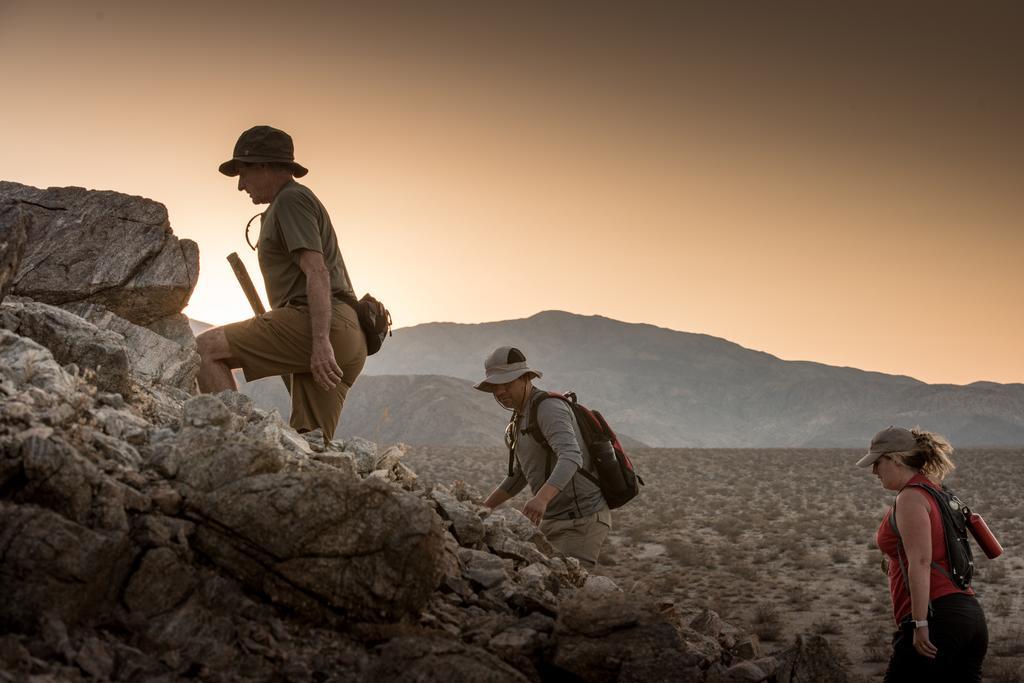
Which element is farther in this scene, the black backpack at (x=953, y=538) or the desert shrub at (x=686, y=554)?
the desert shrub at (x=686, y=554)

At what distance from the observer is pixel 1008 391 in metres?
189

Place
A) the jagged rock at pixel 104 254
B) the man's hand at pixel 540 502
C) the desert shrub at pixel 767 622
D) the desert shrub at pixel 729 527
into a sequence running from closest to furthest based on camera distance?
the man's hand at pixel 540 502 → the jagged rock at pixel 104 254 → the desert shrub at pixel 767 622 → the desert shrub at pixel 729 527

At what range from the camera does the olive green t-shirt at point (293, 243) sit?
5004mm

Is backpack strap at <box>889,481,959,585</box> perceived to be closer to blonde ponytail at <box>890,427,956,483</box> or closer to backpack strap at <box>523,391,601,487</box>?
blonde ponytail at <box>890,427,956,483</box>

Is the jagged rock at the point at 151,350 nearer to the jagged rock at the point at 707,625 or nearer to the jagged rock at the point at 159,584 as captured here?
the jagged rock at the point at 159,584

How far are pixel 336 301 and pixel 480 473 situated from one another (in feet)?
119

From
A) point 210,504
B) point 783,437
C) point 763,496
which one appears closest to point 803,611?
point 210,504

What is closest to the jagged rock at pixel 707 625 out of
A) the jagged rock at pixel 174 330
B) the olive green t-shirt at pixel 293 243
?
the olive green t-shirt at pixel 293 243

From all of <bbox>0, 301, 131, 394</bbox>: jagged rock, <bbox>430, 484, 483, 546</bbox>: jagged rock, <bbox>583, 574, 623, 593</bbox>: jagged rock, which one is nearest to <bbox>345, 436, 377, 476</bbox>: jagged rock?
<bbox>430, 484, 483, 546</bbox>: jagged rock

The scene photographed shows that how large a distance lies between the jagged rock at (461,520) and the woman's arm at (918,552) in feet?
7.82

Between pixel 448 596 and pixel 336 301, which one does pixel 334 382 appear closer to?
pixel 336 301

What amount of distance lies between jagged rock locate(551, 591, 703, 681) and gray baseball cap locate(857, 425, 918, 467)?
4.82 ft

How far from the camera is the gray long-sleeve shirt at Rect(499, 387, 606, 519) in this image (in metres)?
5.42

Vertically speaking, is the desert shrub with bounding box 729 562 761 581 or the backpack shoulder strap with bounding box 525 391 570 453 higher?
the backpack shoulder strap with bounding box 525 391 570 453
